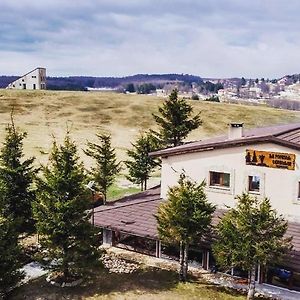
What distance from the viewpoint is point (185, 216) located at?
23.9m

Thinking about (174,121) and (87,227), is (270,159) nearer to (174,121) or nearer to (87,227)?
(87,227)

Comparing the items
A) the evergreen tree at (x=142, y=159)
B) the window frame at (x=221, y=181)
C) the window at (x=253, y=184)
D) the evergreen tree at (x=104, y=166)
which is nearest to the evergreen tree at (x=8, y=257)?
the window frame at (x=221, y=181)

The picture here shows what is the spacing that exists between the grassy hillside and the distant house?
45.3 m

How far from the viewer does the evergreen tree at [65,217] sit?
2391 cm

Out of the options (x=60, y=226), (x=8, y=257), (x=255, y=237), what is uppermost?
(x=255, y=237)

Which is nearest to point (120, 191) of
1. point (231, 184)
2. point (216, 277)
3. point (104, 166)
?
point (104, 166)

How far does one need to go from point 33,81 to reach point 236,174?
151m

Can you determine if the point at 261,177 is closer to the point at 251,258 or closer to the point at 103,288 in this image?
the point at 251,258

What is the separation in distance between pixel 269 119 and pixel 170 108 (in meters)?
67.5

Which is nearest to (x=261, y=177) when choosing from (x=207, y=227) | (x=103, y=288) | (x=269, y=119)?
(x=207, y=227)

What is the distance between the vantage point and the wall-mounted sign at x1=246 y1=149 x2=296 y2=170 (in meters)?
25.9

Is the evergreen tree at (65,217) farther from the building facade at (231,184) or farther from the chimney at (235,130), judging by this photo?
the chimney at (235,130)

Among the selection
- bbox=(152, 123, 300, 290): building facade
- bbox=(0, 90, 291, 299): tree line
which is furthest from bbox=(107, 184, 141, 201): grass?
bbox=(0, 90, 291, 299): tree line

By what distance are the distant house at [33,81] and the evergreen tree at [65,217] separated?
14754cm
